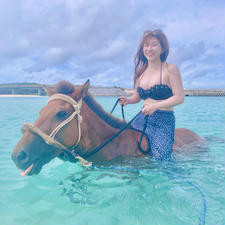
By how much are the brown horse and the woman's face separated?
1.07m

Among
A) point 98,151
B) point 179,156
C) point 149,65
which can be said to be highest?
point 149,65

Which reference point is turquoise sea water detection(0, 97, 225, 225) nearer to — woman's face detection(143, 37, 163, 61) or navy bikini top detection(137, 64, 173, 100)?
navy bikini top detection(137, 64, 173, 100)

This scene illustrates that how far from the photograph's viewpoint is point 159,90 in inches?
120

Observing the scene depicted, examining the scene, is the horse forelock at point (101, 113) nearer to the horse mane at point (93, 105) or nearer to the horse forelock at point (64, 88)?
the horse mane at point (93, 105)

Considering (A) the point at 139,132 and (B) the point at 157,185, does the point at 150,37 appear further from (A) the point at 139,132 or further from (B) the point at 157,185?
→ (B) the point at 157,185

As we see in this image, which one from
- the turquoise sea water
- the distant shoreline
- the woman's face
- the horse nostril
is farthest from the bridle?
the distant shoreline

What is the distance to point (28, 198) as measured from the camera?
9.70ft

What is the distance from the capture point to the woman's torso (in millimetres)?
3039

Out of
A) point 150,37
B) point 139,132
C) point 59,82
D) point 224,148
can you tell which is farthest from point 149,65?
point 224,148

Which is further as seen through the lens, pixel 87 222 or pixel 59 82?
pixel 59 82

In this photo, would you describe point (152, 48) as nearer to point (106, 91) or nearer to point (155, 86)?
point (155, 86)

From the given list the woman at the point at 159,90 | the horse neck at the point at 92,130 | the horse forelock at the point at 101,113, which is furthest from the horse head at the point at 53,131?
the woman at the point at 159,90

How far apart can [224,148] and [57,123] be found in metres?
4.12

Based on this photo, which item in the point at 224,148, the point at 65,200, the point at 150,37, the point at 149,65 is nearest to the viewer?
the point at 65,200
